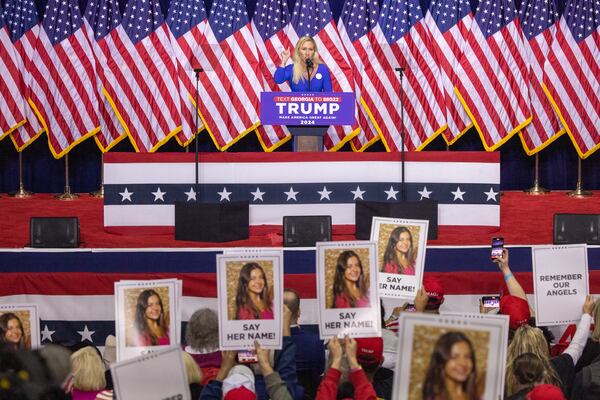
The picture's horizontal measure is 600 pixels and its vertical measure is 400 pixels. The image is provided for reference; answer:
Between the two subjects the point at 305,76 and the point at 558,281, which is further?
the point at 305,76

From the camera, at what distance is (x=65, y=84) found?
12.6 metres

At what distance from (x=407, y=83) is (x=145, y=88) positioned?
3458 mm

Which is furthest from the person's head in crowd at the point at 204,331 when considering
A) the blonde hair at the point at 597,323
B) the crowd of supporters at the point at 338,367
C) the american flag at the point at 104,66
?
the american flag at the point at 104,66

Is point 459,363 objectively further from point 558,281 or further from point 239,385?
point 558,281

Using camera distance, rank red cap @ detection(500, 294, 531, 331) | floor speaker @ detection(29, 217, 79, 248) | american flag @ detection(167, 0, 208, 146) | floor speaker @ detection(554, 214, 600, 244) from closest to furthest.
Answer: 1. red cap @ detection(500, 294, 531, 331)
2. floor speaker @ detection(554, 214, 600, 244)
3. floor speaker @ detection(29, 217, 79, 248)
4. american flag @ detection(167, 0, 208, 146)

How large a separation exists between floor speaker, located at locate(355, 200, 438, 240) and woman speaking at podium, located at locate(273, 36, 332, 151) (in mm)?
1143

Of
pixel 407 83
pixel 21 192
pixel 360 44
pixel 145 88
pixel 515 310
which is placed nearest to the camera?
pixel 515 310

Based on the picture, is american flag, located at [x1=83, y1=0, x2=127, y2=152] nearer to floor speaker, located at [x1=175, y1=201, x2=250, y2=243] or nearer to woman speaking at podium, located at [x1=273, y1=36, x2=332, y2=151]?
woman speaking at podium, located at [x1=273, y1=36, x2=332, y2=151]

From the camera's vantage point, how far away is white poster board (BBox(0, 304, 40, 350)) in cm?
398

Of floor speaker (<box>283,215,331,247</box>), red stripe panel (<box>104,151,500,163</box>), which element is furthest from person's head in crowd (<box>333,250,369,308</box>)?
red stripe panel (<box>104,151,500,163</box>)

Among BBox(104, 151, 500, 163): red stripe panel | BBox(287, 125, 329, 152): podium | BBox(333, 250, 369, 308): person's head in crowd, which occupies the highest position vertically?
BBox(287, 125, 329, 152): podium

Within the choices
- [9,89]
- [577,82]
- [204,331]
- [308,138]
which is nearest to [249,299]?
[204,331]

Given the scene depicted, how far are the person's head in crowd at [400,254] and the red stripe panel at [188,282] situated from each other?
1.68m

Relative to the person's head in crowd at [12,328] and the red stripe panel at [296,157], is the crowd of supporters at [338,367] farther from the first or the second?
the red stripe panel at [296,157]
